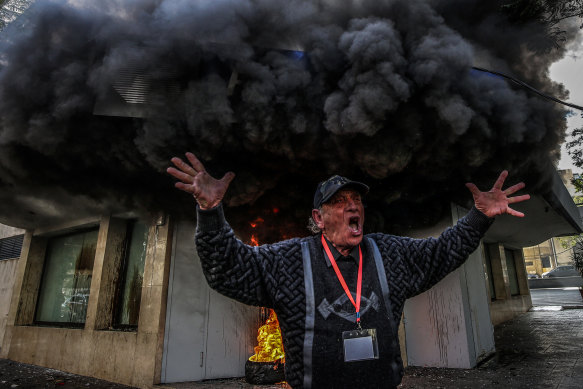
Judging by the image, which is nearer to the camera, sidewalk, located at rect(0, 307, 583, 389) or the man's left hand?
the man's left hand

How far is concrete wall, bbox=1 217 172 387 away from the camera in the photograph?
A: 20.2ft

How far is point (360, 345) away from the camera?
1926 mm

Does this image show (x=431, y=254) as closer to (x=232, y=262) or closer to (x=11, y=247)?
(x=232, y=262)

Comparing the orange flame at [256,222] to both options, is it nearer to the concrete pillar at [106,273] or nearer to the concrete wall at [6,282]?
the concrete pillar at [106,273]

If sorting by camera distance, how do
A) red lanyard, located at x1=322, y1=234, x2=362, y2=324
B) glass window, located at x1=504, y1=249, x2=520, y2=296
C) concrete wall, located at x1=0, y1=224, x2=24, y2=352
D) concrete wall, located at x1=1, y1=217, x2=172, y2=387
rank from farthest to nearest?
glass window, located at x1=504, y1=249, x2=520, y2=296 < concrete wall, located at x1=0, y1=224, x2=24, y2=352 < concrete wall, located at x1=1, y1=217, x2=172, y2=387 < red lanyard, located at x1=322, y1=234, x2=362, y2=324

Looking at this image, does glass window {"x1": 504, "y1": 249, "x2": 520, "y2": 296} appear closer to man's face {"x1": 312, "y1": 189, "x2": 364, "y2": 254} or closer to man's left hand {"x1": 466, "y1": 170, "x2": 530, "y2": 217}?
man's left hand {"x1": 466, "y1": 170, "x2": 530, "y2": 217}

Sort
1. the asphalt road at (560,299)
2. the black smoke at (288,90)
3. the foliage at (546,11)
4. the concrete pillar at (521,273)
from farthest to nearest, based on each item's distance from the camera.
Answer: the asphalt road at (560,299), the concrete pillar at (521,273), the foliage at (546,11), the black smoke at (288,90)

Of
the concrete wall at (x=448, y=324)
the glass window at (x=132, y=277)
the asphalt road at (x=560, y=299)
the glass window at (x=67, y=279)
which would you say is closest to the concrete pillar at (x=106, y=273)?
the glass window at (x=132, y=277)

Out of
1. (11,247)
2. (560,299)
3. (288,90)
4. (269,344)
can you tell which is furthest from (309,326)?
(560,299)

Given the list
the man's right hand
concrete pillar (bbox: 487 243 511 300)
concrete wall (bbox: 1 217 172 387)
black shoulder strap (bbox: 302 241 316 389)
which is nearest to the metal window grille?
concrete wall (bbox: 1 217 172 387)

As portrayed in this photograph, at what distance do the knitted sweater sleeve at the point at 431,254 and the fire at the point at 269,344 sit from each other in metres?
4.35

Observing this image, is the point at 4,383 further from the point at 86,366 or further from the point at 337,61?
the point at 337,61

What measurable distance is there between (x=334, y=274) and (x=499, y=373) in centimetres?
533

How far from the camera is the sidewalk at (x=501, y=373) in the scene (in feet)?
16.9
